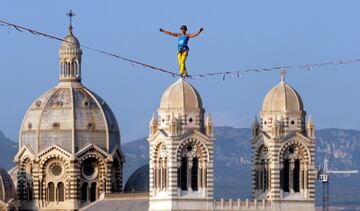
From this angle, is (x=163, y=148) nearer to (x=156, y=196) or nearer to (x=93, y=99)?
(x=156, y=196)

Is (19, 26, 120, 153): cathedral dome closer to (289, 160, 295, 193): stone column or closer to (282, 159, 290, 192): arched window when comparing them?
(282, 159, 290, 192): arched window

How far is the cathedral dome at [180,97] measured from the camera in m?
125

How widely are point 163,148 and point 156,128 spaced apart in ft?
5.78

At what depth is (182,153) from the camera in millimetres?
124875

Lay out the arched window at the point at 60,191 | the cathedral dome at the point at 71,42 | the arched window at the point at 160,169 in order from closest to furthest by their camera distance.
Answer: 1. the arched window at the point at 160,169
2. the cathedral dome at the point at 71,42
3. the arched window at the point at 60,191

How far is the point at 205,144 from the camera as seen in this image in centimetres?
12525

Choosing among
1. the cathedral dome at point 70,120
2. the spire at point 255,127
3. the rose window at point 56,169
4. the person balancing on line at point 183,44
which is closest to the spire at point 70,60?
the cathedral dome at point 70,120

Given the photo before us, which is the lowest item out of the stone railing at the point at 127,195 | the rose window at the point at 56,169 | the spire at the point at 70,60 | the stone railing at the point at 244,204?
the stone railing at the point at 244,204

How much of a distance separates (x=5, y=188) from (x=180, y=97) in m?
30.8

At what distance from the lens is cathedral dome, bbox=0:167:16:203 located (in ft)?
498

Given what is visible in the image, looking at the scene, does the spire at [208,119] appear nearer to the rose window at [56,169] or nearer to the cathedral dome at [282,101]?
the cathedral dome at [282,101]

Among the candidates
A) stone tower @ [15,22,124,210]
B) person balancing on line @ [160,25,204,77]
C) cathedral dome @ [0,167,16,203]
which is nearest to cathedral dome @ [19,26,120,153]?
stone tower @ [15,22,124,210]

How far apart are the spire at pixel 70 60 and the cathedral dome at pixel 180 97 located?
2881 centimetres

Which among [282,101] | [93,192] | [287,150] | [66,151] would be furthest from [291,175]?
[93,192]
